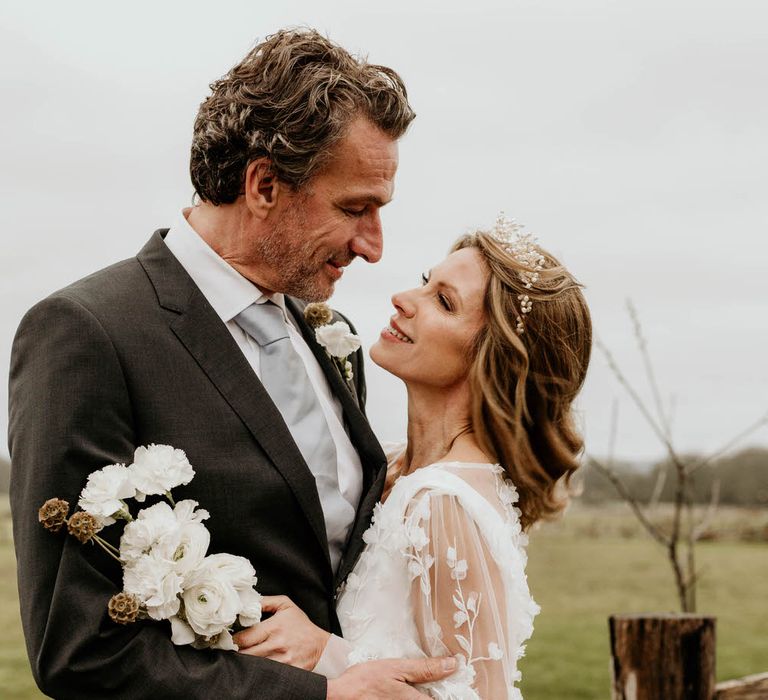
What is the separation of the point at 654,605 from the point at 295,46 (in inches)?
426

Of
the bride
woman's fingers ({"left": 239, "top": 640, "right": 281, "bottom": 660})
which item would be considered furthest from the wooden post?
woman's fingers ({"left": 239, "top": 640, "right": 281, "bottom": 660})

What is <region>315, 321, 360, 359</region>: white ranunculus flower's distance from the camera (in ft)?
11.2

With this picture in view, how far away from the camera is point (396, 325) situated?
3406 mm

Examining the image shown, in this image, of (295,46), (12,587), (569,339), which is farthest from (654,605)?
(295,46)

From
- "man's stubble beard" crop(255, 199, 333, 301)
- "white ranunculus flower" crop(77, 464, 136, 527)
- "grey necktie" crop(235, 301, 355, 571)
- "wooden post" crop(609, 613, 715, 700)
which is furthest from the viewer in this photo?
"wooden post" crop(609, 613, 715, 700)

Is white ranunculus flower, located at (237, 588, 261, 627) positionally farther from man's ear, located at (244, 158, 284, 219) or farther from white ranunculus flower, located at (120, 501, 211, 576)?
man's ear, located at (244, 158, 284, 219)

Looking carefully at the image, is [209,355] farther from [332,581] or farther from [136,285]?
[332,581]

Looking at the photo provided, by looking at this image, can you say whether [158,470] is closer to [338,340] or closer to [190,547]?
[190,547]

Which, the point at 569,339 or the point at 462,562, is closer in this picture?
the point at 462,562

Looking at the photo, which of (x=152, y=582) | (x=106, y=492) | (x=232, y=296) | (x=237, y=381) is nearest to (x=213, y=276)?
(x=232, y=296)

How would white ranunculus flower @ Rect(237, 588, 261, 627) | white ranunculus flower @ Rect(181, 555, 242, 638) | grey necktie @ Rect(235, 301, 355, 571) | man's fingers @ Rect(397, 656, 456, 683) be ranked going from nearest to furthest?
white ranunculus flower @ Rect(181, 555, 242, 638) → white ranunculus flower @ Rect(237, 588, 261, 627) → man's fingers @ Rect(397, 656, 456, 683) → grey necktie @ Rect(235, 301, 355, 571)

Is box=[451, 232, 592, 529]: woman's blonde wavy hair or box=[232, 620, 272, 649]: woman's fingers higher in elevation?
box=[451, 232, 592, 529]: woman's blonde wavy hair

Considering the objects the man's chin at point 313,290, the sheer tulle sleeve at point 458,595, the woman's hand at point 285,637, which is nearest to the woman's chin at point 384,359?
the man's chin at point 313,290

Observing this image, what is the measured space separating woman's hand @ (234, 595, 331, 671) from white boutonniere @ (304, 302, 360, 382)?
95 cm
